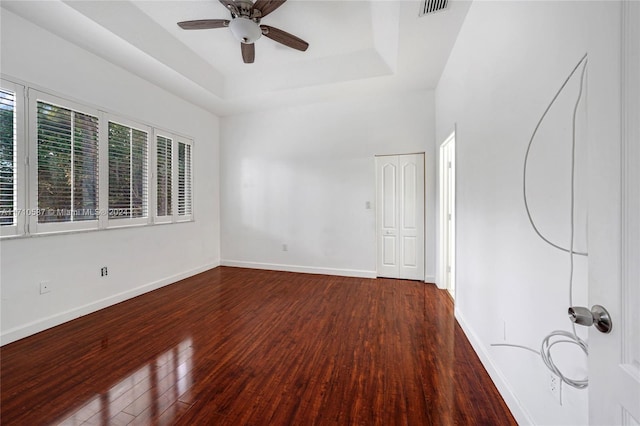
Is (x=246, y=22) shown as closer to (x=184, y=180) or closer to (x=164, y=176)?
(x=164, y=176)

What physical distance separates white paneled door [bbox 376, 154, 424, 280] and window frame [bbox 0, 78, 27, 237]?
415 centimetres

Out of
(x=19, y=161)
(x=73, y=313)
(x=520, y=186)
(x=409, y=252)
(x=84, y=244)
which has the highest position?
(x=19, y=161)

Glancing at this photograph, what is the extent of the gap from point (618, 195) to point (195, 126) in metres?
5.06

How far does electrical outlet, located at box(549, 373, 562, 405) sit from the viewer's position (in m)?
1.16

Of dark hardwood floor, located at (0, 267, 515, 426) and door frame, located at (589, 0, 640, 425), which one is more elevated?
door frame, located at (589, 0, 640, 425)

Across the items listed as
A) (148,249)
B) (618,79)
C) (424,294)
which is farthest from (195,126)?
(618,79)

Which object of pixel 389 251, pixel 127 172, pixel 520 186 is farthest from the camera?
pixel 389 251

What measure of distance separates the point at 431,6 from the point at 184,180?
407 cm

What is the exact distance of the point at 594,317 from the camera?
2.24ft

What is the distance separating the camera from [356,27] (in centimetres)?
310

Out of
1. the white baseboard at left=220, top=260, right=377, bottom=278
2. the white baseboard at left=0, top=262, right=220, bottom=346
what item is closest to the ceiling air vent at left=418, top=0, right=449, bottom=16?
the white baseboard at left=220, top=260, right=377, bottom=278

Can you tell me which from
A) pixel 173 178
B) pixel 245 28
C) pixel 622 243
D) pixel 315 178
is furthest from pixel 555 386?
pixel 173 178

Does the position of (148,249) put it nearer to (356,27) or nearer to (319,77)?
(319,77)

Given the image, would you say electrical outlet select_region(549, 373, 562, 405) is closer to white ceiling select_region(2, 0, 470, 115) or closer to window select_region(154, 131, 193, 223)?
white ceiling select_region(2, 0, 470, 115)
